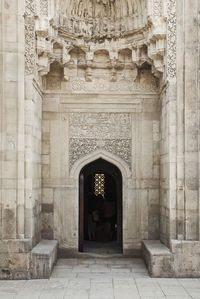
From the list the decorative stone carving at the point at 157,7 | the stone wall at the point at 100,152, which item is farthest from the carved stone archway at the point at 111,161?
the decorative stone carving at the point at 157,7

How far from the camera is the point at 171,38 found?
7.77 metres

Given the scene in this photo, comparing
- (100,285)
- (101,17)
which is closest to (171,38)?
(101,17)

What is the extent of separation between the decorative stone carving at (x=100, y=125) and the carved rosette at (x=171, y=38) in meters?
1.90

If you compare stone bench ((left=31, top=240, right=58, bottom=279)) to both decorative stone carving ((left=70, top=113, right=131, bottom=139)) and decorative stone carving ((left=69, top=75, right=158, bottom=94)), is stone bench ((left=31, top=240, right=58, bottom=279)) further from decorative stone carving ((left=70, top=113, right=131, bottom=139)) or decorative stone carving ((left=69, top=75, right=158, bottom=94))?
decorative stone carving ((left=69, top=75, right=158, bottom=94))

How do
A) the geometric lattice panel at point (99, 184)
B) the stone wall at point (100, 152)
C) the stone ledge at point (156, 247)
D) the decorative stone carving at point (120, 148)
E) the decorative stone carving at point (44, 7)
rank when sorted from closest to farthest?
the stone ledge at point (156, 247) < the decorative stone carving at point (44, 7) < the stone wall at point (100, 152) < the decorative stone carving at point (120, 148) < the geometric lattice panel at point (99, 184)

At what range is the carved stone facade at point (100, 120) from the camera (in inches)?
292

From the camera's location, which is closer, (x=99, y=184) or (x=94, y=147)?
(x=94, y=147)

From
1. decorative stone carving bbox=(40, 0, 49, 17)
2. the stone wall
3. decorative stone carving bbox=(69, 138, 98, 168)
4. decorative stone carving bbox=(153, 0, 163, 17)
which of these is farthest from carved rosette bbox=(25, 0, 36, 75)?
decorative stone carving bbox=(153, 0, 163, 17)

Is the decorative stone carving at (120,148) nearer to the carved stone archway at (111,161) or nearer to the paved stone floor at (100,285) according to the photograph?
the carved stone archway at (111,161)

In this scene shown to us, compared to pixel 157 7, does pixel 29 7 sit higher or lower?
lower

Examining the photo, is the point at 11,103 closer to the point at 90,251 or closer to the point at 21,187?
the point at 21,187

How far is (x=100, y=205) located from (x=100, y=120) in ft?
11.1

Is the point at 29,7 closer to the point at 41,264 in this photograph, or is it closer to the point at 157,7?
the point at 157,7

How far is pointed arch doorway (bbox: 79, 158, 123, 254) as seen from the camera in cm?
1066
